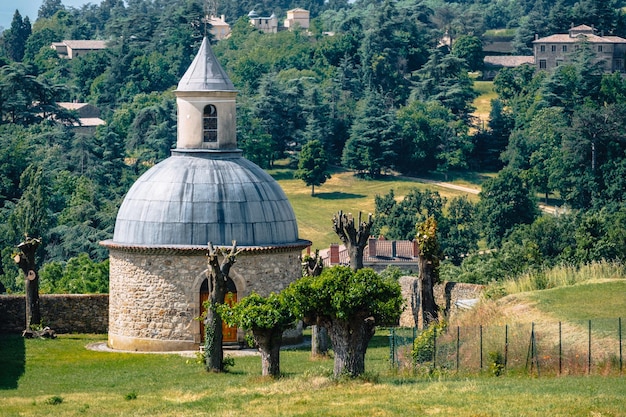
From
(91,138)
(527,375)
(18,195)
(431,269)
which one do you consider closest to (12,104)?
(91,138)

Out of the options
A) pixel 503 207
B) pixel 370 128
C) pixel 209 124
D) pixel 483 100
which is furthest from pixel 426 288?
pixel 483 100

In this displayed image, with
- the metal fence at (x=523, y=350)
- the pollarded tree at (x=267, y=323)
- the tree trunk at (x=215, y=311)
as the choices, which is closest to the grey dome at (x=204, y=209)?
the tree trunk at (x=215, y=311)

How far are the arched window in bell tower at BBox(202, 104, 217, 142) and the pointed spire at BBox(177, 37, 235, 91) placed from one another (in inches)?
25.5

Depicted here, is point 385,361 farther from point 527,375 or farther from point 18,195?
point 18,195

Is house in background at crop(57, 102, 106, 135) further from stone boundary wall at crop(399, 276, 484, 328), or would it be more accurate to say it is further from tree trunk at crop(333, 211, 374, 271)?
tree trunk at crop(333, 211, 374, 271)

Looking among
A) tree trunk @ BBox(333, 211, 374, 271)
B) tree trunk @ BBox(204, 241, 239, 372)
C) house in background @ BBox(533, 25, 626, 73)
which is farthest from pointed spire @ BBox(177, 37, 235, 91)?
house in background @ BBox(533, 25, 626, 73)

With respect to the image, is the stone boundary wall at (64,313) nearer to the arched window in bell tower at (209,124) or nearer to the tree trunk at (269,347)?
the arched window in bell tower at (209,124)

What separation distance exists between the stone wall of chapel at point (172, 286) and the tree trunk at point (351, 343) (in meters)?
9.49

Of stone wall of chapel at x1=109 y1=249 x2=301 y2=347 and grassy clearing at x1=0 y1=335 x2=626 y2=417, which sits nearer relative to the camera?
grassy clearing at x1=0 y1=335 x2=626 y2=417

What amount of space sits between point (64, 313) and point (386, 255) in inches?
1538

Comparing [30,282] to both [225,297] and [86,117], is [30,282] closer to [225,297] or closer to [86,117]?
[225,297]

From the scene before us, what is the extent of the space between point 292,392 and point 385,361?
7.19 metres

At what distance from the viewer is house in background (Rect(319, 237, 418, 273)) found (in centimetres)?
8444

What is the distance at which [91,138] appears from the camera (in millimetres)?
116812
